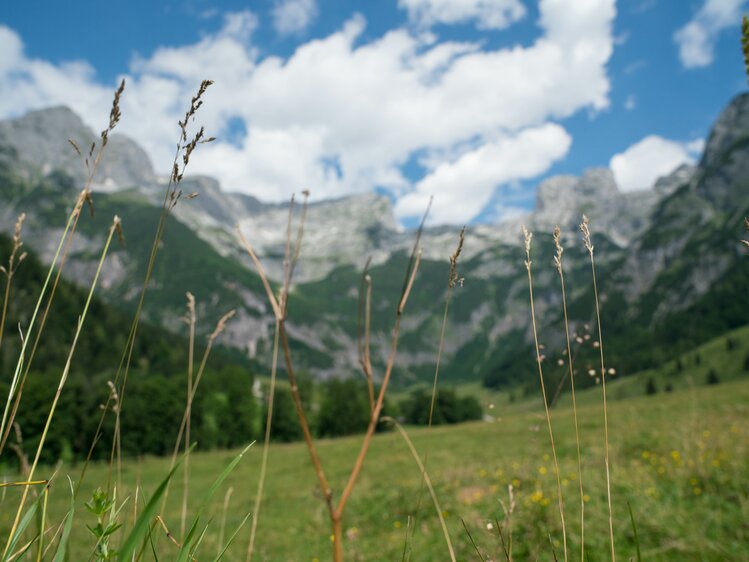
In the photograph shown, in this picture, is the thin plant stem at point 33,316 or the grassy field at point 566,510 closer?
the thin plant stem at point 33,316

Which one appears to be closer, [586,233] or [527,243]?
[586,233]

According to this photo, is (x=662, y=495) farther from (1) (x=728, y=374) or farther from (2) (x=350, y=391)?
(1) (x=728, y=374)

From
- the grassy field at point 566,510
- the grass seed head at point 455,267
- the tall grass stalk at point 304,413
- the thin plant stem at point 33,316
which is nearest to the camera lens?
the tall grass stalk at point 304,413

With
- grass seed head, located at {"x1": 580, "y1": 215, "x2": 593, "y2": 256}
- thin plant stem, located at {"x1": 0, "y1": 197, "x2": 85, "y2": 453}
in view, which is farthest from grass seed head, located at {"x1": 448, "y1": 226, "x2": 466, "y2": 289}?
thin plant stem, located at {"x1": 0, "y1": 197, "x2": 85, "y2": 453}

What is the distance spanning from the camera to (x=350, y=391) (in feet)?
334

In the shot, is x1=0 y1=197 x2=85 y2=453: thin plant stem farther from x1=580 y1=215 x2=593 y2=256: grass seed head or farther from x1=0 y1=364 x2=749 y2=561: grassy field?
x1=580 y1=215 x2=593 y2=256: grass seed head

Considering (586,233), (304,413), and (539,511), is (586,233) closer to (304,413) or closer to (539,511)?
(304,413)

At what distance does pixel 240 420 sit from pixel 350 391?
23997 millimetres

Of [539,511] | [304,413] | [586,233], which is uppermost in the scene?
[586,233]

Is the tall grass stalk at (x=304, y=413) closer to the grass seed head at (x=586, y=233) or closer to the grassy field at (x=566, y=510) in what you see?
the grassy field at (x=566, y=510)

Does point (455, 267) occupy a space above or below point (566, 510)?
above

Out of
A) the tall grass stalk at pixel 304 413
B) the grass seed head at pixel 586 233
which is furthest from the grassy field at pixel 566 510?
the grass seed head at pixel 586 233

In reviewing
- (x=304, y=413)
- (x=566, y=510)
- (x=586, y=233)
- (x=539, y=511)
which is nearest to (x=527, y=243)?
(x=586, y=233)

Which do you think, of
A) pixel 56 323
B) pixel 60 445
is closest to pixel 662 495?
pixel 60 445
